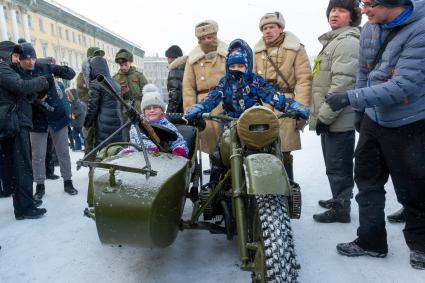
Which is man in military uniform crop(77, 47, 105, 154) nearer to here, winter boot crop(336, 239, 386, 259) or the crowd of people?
the crowd of people

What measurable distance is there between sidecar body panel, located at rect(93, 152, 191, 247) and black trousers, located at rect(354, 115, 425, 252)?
4.79 ft

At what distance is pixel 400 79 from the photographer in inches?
92.1

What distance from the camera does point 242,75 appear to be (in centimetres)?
314

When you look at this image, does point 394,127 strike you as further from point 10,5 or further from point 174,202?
point 10,5

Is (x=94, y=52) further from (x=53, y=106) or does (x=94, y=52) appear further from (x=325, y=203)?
(x=325, y=203)

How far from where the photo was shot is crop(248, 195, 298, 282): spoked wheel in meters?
1.84

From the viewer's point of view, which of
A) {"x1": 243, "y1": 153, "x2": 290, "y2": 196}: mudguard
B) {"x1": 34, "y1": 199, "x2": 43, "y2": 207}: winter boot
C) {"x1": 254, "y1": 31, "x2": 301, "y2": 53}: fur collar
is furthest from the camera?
{"x1": 34, "y1": 199, "x2": 43, "y2": 207}: winter boot

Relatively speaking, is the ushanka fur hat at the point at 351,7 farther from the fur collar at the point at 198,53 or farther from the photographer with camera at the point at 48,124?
the photographer with camera at the point at 48,124

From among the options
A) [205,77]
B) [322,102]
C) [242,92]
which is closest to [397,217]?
[322,102]

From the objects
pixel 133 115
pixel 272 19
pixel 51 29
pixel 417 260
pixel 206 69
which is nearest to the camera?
pixel 133 115

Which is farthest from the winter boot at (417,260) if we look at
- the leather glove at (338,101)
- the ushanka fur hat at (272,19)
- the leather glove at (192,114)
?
the ushanka fur hat at (272,19)

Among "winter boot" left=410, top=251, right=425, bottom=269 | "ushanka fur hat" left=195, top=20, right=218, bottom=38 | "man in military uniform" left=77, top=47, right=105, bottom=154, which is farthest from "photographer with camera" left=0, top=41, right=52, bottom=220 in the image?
"winter boot" left=410, top=251, right=425, bottom=269

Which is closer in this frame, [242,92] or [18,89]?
[242,92]

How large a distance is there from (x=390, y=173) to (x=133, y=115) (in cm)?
190
